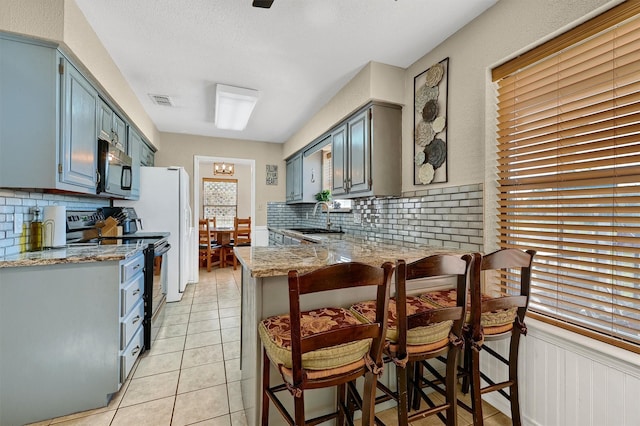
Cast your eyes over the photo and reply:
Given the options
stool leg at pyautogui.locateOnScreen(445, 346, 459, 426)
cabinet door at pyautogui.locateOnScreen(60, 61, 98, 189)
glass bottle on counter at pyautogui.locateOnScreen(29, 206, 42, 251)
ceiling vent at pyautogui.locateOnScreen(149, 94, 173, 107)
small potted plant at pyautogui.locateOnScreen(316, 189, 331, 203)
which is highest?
ceiling vent at pyautogui.locateOnScreen(149, 94, 173, 107)

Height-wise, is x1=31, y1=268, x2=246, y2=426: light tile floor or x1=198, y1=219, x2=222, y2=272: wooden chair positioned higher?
x1=198, y1=219, x2=222, y2=272: wooden chair

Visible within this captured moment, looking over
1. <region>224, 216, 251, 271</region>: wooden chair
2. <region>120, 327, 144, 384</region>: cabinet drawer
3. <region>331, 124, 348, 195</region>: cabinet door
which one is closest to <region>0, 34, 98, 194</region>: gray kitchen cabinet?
<region>120, 327, 144, 384</region>: cabinet drawer

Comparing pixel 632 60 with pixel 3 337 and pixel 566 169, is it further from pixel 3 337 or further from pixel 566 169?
pixel 3 337

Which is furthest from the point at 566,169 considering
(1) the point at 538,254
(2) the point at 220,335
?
(2) the point at 220,335

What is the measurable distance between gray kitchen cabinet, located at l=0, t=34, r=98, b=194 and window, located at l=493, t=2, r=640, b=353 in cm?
278

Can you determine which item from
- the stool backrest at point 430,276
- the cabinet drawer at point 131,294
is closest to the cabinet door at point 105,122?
the cabinet drawer at point 131,294

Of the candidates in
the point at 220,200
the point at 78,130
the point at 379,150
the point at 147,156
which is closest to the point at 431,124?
the point at 379,150

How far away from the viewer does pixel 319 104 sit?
3461 millimetres

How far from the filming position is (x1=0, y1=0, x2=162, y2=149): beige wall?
1.59 m

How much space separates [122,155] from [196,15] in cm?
155

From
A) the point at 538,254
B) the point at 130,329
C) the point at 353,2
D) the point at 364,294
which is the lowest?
the point at 130,329

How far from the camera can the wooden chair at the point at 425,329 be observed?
111 centimetres

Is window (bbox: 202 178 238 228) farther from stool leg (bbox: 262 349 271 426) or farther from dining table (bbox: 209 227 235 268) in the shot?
stool leg (bbox: 262 349 271 426)

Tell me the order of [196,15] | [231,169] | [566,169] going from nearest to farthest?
[566,169]
[196,15]
[231,169]
